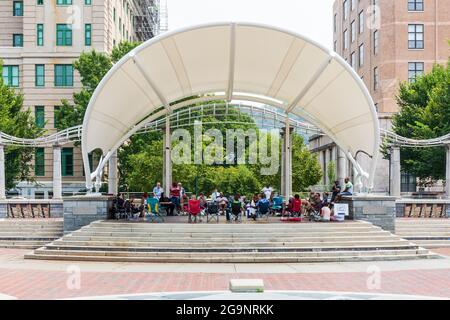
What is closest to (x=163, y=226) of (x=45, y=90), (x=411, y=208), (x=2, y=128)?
(x=411, y=208)

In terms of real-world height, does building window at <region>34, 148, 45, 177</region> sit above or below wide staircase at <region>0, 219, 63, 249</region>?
above

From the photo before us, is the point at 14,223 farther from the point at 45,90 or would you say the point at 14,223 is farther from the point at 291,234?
the point at 45,90

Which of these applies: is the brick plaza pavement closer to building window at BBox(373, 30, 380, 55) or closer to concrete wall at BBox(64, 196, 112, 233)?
concrete wall at BBox(64, 196, 112, 233)

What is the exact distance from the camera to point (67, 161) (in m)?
51.2

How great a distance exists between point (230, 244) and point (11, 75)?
39.4 metres

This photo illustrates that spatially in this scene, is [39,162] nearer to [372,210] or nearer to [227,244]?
[372,210]

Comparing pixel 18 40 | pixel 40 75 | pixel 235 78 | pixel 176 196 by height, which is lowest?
pixel 176 196

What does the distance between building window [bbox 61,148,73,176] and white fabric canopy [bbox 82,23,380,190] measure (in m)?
24.0

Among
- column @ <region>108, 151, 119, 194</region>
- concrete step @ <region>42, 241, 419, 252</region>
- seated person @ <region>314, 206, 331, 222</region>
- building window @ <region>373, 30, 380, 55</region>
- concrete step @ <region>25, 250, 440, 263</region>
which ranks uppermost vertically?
building window @ <region>373, 30, 380, 55</region>

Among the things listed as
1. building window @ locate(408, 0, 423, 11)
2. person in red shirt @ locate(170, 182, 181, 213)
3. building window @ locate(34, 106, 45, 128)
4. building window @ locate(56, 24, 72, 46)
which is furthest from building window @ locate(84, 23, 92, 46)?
building window @ locate(408, 0, 423, 11)

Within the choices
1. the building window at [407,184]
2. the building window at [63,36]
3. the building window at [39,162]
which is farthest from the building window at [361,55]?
the building window at [39,162]

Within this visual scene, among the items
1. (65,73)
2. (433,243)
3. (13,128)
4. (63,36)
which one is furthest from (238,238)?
(63,36)

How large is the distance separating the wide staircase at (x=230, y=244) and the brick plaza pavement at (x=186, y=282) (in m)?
1.91

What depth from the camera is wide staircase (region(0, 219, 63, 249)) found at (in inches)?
926
